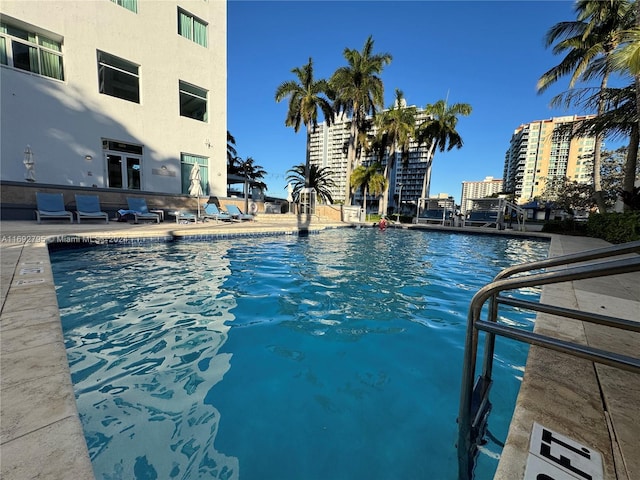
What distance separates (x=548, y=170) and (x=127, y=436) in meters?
104

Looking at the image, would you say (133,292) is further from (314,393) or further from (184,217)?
(184,217)

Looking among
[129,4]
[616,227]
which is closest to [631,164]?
[616,227]

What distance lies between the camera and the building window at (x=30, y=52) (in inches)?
390

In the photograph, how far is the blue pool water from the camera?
1.72m

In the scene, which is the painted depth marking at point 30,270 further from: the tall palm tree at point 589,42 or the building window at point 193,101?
the tall palm tree at point 589,42

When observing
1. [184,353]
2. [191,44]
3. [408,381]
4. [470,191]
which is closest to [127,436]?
[184,353]

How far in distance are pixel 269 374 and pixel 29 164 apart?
1216cm

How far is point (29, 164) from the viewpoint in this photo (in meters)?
9.57

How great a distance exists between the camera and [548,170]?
263 feet

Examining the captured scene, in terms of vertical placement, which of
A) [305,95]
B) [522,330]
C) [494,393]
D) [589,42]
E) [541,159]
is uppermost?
[541,159]

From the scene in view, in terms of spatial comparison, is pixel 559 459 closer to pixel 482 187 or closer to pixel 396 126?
pixel 396 126

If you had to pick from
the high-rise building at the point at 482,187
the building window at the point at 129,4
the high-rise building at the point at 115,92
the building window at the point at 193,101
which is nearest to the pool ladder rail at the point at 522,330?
the high-rise building at the point at 115,92

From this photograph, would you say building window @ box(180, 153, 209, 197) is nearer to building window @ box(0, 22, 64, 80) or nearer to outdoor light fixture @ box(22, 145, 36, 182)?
building window @ box(0, 22, 64, 80)

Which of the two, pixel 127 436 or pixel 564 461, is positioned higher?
pixel 564 461
